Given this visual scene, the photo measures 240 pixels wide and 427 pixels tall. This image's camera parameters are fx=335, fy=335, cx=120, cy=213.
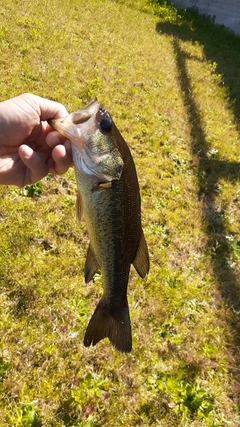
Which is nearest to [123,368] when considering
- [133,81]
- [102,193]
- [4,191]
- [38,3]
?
[102,193]

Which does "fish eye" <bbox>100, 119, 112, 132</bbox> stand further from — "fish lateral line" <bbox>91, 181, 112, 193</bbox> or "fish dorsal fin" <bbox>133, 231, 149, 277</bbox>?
"fish dorsal fin" <bbox>133, 231, 149, 277</bbox>

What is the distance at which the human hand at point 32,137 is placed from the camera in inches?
90.0

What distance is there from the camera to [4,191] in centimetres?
405

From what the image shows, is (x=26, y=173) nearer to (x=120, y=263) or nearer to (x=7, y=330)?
(x=120, y=263)

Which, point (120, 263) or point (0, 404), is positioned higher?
point (120, 263)

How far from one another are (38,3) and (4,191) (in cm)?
721

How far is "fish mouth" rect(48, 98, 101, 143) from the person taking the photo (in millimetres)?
1945

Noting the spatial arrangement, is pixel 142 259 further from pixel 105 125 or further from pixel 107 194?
pixel 105 125

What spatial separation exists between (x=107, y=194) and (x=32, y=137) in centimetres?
102

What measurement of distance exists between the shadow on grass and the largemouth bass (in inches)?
98.5

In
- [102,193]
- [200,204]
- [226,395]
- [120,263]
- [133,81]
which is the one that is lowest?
[226,395]

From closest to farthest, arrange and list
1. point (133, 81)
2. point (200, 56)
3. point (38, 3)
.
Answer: point (133, 81) < point (38, 3) < point (200, 56)

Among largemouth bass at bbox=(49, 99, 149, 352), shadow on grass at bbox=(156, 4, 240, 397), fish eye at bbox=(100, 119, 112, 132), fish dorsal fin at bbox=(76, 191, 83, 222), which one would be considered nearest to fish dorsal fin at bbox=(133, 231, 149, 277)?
largemouth bass at bbox=(49, 99, 149, 352)

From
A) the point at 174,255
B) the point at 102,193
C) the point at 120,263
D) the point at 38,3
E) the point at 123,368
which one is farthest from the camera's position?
the point at 38,3
